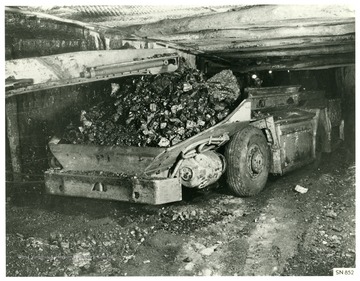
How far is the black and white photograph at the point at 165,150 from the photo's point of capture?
10.4ft

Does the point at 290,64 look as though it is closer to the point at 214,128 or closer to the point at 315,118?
the point at 315,118

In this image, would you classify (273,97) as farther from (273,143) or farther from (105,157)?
(105,157)

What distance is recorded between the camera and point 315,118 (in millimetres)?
5316

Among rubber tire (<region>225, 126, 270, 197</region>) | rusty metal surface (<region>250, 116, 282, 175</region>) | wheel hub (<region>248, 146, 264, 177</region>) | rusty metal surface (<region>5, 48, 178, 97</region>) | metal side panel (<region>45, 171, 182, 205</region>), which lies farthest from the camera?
rusty metal surface (<region>250, 116, 282, 175</region>)

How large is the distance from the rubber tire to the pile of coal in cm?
34

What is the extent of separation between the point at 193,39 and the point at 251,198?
6.28 ft

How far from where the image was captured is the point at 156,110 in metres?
4.03

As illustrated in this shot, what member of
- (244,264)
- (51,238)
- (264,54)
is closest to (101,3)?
(51,238)

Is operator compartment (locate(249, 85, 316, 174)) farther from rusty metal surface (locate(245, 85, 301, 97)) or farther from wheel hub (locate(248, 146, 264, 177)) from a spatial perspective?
wheel hub (locate(248, 146, 264, 177))

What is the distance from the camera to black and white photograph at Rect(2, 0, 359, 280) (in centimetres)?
317

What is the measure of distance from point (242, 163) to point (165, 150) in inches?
45.8

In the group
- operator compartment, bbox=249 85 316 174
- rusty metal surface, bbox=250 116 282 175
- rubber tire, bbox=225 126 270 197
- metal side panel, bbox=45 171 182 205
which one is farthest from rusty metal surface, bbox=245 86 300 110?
metal side panel, bbox=45 171 182 205

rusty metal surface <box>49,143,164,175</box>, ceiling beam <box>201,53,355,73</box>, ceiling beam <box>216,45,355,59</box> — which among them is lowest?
rusty metal surface <box>49,143,164,175</box>

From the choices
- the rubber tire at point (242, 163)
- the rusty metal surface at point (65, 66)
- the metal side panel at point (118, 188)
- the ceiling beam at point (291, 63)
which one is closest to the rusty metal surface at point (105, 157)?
the metal side panel at point (118, 188)
